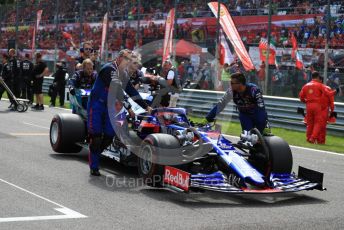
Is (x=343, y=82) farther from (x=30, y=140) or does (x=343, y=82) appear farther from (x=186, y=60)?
(x=30, y=140)

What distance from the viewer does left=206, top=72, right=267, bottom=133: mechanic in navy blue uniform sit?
30.3ft

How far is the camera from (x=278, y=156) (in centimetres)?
826

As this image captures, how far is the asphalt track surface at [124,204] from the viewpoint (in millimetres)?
6379

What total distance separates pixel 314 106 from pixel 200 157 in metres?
7.24

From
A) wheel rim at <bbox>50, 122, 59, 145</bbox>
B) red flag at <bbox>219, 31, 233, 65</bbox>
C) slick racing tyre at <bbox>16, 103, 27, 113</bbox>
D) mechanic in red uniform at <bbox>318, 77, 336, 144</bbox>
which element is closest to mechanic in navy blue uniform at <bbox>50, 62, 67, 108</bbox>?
slick racing tyre at <bbox>16, 103, 27, 113</bbox>

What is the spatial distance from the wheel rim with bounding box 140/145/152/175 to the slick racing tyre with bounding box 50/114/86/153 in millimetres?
2332

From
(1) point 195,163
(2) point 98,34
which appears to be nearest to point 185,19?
(2) point 98,34

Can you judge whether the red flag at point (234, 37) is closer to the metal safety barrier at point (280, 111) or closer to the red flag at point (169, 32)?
the metal safety barrier at point (280, 111)

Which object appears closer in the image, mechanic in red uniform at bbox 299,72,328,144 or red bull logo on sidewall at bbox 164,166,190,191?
red bull logo on sidewall at bbox 164,166,190,191

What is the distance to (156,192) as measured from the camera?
8.00 meters

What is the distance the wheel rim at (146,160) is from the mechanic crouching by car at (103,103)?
2.59ft

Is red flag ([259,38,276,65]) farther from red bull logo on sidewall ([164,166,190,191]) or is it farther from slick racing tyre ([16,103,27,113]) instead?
red bull logo on sidewall ([164,166,190,191])

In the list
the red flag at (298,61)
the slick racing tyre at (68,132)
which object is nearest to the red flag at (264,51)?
the red flag at (298,61)

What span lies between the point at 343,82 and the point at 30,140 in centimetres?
1004
